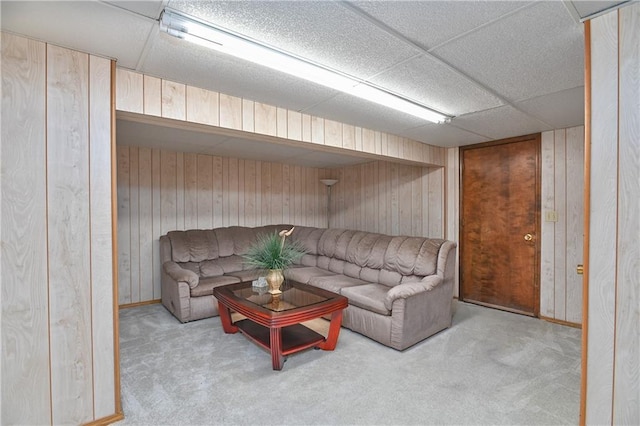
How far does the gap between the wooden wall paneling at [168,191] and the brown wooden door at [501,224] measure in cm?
404

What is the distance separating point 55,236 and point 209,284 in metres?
2.09

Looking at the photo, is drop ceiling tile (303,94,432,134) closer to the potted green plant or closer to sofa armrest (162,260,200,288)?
the potted green plant

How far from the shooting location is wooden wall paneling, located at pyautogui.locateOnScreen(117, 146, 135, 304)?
3861 millimetres

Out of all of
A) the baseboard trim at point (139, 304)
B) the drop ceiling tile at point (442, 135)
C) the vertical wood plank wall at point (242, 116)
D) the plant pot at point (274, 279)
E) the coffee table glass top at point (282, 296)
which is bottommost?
the baseboard trim at point (139, 304)

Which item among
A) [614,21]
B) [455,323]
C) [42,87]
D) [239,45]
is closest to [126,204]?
[42,87]

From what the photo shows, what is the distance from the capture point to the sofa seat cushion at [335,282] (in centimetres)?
337

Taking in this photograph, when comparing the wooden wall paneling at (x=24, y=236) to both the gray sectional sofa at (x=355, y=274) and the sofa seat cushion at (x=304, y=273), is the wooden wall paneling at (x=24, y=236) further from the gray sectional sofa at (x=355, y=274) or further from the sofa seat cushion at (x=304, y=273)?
the sofa seat cushion at (x=304, y=273)

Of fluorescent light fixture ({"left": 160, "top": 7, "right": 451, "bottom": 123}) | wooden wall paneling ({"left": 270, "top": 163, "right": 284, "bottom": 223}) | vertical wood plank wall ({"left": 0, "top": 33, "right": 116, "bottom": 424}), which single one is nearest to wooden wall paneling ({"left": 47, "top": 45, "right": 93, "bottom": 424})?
vertical wood plank wall ({"left": 0, "top": 33, "right": 116, "bottom": 424})

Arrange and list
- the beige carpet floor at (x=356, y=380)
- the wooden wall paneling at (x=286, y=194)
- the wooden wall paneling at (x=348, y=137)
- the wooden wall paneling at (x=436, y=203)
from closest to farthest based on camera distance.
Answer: the beige carpet floor at (x=356, y=380) → the wooden wall paneling at (x=348, y=137) → the wooden wall paneling at (x=436, y=203) → the wooden wall paneling at (x=286, y=194)

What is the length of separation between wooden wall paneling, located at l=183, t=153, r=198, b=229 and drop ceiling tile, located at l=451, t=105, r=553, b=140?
11.5 ft

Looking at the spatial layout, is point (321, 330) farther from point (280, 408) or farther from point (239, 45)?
point (239, 45)

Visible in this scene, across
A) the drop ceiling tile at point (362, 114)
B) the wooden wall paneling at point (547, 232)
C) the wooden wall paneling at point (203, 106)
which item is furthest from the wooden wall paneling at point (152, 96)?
the wooden wall paneling at point (547, 232)

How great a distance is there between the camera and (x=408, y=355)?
2.61 metres

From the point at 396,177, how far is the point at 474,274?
185cm
